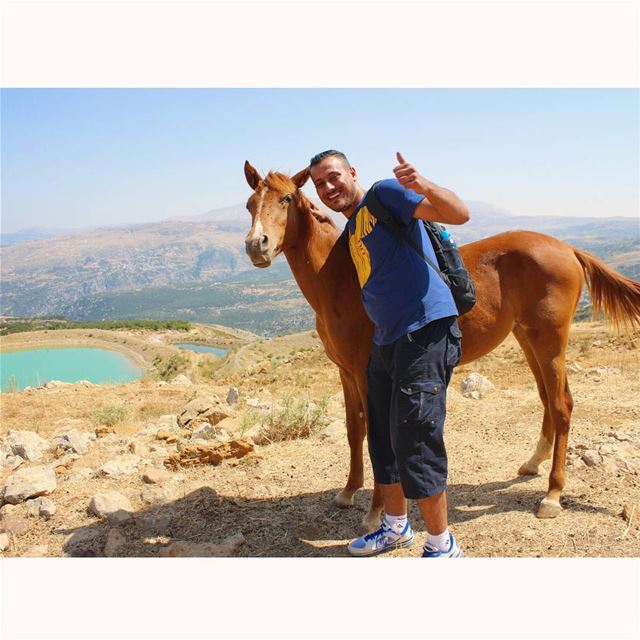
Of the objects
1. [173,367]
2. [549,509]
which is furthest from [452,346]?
[173,367]

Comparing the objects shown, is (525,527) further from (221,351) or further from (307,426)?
(221,351)

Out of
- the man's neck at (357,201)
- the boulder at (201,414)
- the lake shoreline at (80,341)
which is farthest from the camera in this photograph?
the lake shoreline at (80,341)

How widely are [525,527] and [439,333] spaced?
2.07 meters

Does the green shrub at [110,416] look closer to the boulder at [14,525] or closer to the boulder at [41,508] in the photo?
the boulder at [41,508]

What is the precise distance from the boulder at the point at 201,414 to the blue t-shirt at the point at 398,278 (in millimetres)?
5004

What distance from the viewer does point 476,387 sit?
26.7ft

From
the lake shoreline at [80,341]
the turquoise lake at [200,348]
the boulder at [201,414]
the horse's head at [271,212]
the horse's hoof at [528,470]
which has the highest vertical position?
the horse's head at [271,212]

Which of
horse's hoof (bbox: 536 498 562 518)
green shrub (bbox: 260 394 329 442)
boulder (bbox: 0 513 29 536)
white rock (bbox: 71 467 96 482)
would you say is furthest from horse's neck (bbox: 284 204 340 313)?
white rock (bbox: 71 467 96 482)

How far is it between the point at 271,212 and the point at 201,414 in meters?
4.83

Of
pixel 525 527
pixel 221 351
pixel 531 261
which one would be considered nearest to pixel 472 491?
pixel 525 527

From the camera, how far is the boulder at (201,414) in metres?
7.28

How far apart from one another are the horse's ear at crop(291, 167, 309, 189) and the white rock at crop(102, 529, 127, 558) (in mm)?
3141

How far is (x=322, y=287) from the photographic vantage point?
3.73 metres

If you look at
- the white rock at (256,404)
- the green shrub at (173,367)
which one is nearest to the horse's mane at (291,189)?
the white rock at (256,404)
